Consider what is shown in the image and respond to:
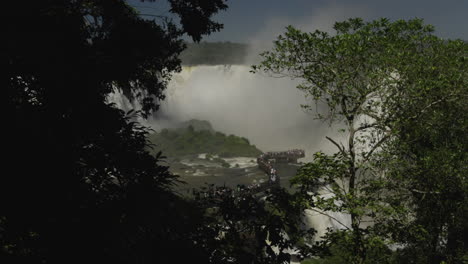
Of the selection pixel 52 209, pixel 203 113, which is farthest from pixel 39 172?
pixel 203 113

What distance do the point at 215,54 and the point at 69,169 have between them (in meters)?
94.6

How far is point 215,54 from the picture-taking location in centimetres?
9625

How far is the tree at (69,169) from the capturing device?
3.50 meters

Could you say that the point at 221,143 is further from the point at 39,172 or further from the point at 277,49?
the point at 39,172

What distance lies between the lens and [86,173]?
446 cm

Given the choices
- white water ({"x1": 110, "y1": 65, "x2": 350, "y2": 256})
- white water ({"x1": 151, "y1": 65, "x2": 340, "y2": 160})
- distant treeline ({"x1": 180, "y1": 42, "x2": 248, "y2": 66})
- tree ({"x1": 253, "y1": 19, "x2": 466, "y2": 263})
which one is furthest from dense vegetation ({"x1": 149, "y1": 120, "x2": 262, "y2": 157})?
tree ({"x1": 253, "y1": 19, "x2": 466, "y2": 263})

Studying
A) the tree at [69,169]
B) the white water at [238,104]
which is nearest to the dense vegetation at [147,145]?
the tree at [69,169]

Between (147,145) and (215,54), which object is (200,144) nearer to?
(215,54)

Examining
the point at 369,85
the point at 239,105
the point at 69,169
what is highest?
the point at 239,105

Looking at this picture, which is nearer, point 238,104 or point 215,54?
point 238,104

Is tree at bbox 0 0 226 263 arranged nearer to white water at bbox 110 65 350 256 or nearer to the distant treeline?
white water at bbox 110 65 350 256

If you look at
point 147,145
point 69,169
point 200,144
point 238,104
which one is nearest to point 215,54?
point 238,104

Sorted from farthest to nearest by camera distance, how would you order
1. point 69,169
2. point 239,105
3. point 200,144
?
point 239,105 → point 200,144 → point 69,169

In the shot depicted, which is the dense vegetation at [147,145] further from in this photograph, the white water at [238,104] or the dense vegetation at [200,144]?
the white water at [238,104]
